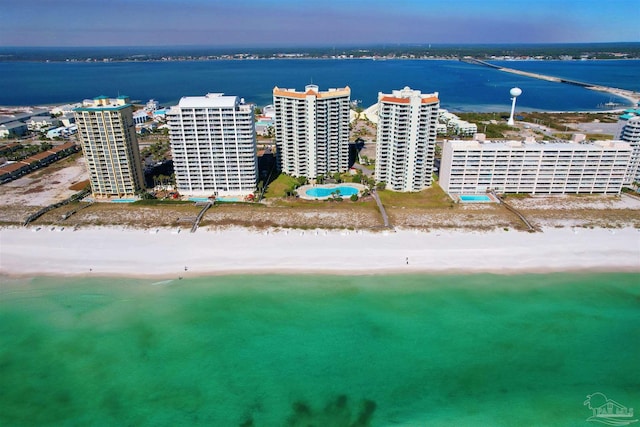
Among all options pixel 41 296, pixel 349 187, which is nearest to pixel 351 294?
pixel 349 187

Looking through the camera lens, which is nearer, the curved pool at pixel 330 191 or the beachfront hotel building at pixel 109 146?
the beachfront hotel building at pixel 109 146

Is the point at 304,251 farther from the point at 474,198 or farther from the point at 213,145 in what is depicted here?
the point at 474,198

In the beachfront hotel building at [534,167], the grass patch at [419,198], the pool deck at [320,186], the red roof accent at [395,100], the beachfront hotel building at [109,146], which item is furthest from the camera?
the pool deck at [320,186]

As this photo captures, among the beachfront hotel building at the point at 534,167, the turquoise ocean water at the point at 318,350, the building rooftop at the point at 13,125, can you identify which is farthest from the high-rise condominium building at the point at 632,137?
the building rooftop at the point at 13,125

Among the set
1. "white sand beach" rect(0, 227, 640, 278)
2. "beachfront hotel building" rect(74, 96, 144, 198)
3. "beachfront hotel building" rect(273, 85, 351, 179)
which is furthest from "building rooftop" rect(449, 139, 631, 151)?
"beachfront hotel building" rect(74, 96, 144, 198)

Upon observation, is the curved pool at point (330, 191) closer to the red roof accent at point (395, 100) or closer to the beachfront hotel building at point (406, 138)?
the beachfront hotel building at point (406, 138)
